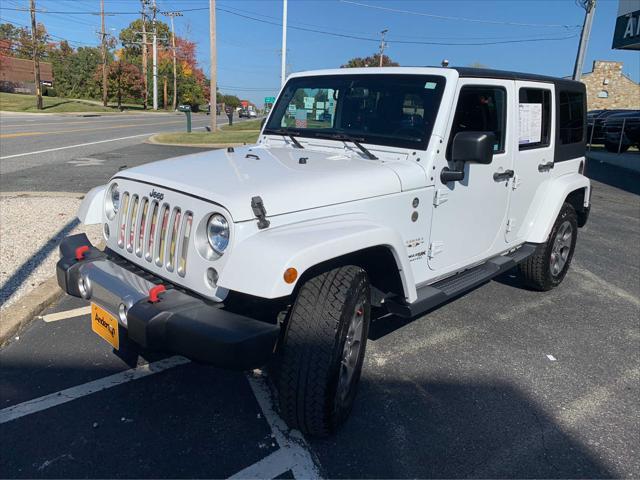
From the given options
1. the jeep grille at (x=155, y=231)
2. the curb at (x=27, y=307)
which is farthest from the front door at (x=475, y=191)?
the curb at (x=27, y=307)

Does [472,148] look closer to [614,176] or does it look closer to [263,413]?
[263,413]

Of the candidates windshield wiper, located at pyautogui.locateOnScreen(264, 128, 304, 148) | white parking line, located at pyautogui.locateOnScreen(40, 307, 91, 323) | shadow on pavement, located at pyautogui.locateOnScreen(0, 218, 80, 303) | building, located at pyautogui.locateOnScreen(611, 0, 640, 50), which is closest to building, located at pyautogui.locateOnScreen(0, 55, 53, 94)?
building, located at pyautogui.locateOnScreen(611, 0, 640, 50)

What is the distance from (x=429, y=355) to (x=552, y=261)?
2058mm

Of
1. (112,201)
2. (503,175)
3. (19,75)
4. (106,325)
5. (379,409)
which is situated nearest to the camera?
(106,325)

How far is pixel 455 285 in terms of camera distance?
3762 mm

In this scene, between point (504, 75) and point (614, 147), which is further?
point (614, 147)

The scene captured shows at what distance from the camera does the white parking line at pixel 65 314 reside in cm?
410

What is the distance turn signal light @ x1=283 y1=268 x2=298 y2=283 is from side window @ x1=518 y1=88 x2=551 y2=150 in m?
2.80

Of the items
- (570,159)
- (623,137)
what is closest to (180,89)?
(623,137)

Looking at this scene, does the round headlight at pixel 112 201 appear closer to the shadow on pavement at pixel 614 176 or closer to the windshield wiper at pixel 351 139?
the windshield wiper at pixel 351 139

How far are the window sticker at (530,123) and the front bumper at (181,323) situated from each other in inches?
118

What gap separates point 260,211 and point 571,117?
401cm

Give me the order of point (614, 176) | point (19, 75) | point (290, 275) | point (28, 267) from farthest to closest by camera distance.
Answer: point (19, 75) → point (614, 176) → point (28, 267) → point (290, 275)

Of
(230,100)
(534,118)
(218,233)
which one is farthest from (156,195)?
(230,100)
